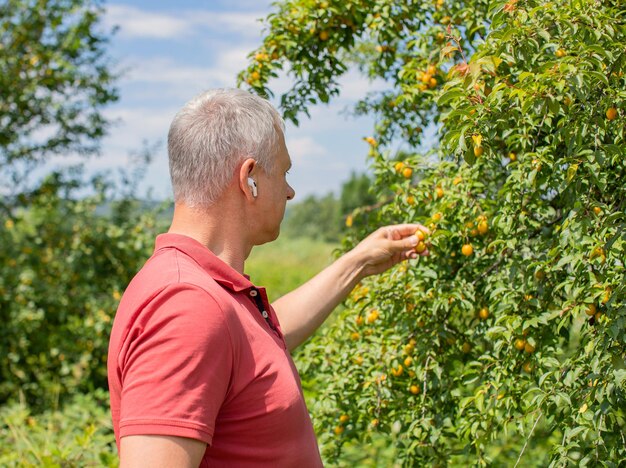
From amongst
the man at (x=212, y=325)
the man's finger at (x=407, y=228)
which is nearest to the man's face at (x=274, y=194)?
the man at (x=212, y=325)

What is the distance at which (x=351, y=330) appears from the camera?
259cm

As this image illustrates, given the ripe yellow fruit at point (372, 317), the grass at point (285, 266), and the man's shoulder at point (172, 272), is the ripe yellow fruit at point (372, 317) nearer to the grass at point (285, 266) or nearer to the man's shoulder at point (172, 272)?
the grass at point (285, 266)

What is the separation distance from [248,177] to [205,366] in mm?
428

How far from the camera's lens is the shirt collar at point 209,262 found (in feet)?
4.66

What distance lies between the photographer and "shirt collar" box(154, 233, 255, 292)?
142 centimetres

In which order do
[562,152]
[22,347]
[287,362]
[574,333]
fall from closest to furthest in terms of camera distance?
[287,362] → [562,152] → [574,333] → [22,347]

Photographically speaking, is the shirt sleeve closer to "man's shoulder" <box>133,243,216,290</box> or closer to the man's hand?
"man's shoulder" <box>133,243,216,290</box>

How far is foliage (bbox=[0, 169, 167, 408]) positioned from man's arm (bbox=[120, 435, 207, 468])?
15.2ft

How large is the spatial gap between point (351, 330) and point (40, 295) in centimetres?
398

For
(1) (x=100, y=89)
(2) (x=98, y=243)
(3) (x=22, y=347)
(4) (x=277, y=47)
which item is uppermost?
(1) (x=100, y=89)

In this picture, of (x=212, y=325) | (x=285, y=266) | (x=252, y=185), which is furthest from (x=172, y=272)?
(x=285, y=266)

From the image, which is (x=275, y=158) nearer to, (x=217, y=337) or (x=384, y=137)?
(x=217, y=337)

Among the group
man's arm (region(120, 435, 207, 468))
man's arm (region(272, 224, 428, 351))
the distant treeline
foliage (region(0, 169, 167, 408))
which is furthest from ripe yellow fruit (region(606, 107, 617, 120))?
the distant treeline

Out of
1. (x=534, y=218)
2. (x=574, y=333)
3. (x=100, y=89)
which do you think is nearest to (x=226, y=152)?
(x=534, y=218)
